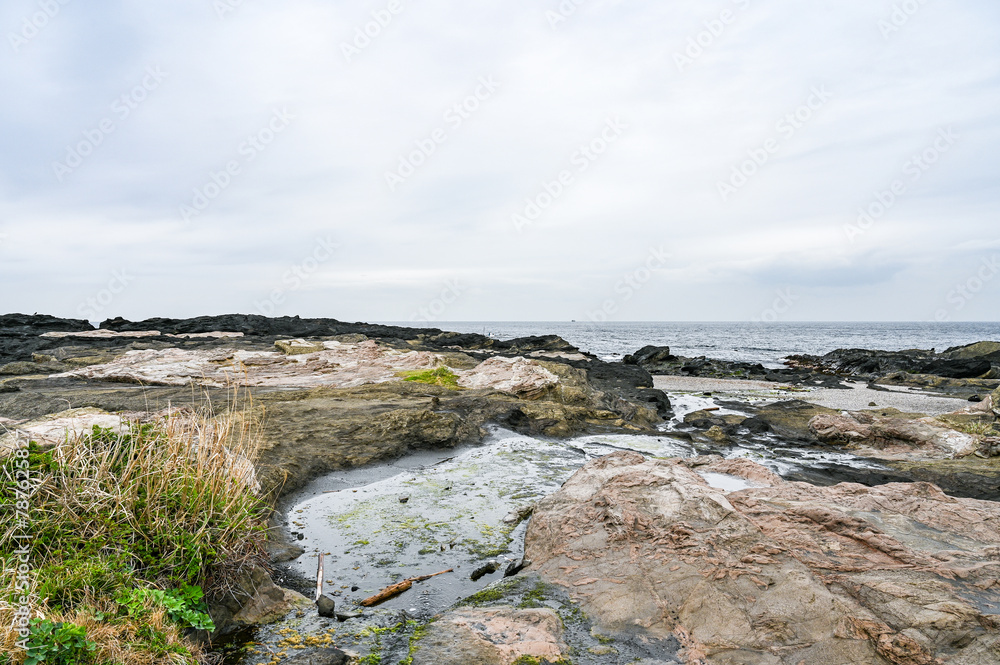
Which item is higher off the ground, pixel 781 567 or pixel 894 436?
pixel 781 567

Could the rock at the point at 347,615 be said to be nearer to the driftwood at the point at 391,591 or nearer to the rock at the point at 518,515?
the driftwood at the point at 391,591

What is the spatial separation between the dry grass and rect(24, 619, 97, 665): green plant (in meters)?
0.09

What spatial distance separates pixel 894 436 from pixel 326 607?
42.8 feet

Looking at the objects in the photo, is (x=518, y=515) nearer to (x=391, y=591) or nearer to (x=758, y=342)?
(x=391, y=591)

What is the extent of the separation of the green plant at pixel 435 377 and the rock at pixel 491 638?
35.4 ft

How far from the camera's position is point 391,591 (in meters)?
4.83

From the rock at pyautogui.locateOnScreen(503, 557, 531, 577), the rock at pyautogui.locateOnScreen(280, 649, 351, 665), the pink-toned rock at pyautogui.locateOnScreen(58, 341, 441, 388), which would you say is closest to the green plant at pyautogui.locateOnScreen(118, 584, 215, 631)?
the rock at pyautogui.locateOnScreen(280, 649, 351, 665)

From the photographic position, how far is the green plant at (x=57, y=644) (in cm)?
291

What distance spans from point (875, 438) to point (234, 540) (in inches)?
537

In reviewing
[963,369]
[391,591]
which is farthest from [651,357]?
[391,591]

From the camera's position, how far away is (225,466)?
15.9 ft

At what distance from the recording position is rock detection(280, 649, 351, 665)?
12.1ft

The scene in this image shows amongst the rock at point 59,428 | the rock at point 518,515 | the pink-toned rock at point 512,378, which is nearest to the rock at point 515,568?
the rock at point 518,515

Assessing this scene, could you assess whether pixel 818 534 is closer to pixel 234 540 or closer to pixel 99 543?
pixel 234 540
